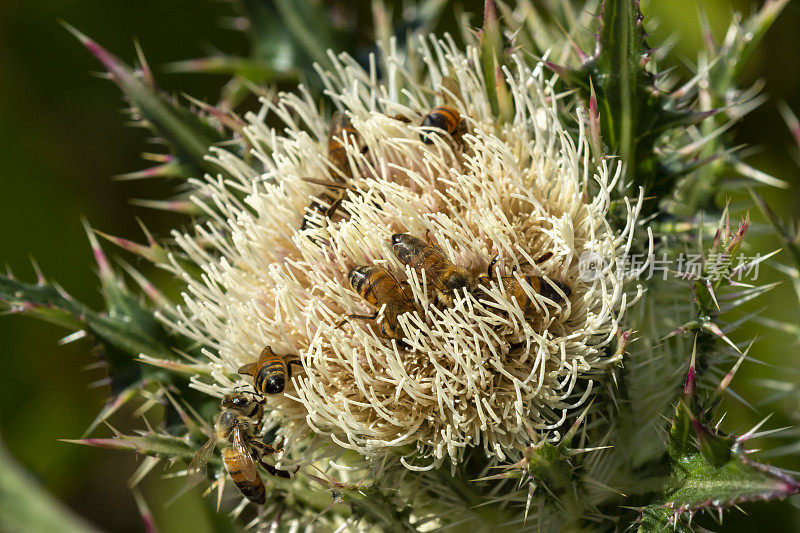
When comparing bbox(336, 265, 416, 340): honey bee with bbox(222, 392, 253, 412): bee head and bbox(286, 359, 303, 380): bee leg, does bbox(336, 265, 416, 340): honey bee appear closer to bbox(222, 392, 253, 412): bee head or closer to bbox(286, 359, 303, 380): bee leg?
bbox(286, 359, 303, 380): bee leg

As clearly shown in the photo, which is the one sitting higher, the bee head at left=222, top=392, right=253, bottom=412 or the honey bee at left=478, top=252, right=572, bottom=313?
the bee head at left=222, top=392, right=253, bottom=412

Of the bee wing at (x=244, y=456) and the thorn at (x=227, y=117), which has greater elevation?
the thorn at (x=227, y=117)

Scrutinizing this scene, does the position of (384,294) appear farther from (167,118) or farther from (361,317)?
(167,118)

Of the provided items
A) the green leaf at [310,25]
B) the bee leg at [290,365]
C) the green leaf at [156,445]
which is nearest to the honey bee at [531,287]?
the bee leg at [290,365]

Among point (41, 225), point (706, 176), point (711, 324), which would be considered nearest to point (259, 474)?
point (711, 324)

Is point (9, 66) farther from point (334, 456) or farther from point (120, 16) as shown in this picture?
point (334, 456)

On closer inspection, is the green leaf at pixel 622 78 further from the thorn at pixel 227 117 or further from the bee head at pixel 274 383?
the thorn at pixel 227 117

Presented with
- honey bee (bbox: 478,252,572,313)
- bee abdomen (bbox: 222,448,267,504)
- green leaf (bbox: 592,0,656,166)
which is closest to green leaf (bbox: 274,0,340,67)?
green leaf (bbox: 592,0,656,166)
